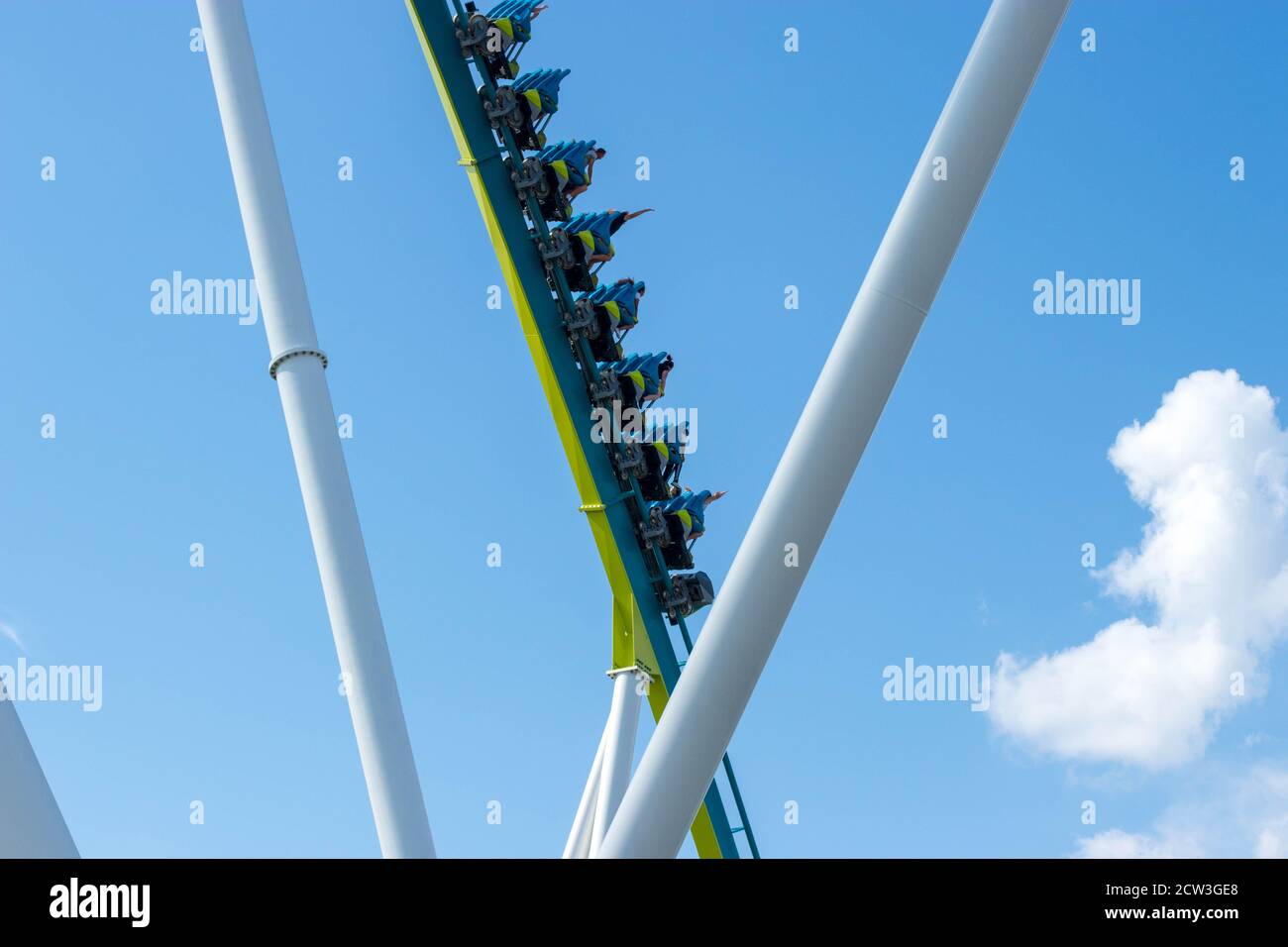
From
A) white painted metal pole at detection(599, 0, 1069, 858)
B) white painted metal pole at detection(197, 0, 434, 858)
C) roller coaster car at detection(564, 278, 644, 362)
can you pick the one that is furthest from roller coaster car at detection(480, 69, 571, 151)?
white painted metal pole at detection(599, 0, 1069, 858)

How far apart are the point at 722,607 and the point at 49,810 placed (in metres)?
1.91

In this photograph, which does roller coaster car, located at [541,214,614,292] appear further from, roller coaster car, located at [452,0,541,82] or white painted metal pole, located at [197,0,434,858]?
white painted metal pole, located at [197,0,434,858]

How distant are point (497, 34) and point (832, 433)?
8.09 meters

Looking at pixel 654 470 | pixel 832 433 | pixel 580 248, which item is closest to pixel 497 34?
pixel 580 248

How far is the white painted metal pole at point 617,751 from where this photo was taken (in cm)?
955

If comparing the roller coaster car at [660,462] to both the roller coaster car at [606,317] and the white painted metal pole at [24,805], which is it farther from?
the white painted metal pole at [24,805]

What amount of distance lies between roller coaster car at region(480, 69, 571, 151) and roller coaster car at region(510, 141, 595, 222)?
18cm

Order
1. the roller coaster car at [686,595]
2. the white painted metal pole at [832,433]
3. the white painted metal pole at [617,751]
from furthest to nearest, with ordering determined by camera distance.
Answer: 1. the roller coaster car at [686,595]
2. the white painted metal pole at [617,751]
3. the white painted metal pole at [832,433]

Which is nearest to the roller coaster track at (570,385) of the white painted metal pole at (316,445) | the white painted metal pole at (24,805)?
the white painted metal pole at (316,445)

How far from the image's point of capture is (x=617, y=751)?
1022 centimetres

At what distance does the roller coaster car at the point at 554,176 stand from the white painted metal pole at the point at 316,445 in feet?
17.1

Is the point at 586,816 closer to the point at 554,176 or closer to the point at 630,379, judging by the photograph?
the point at 630,379
